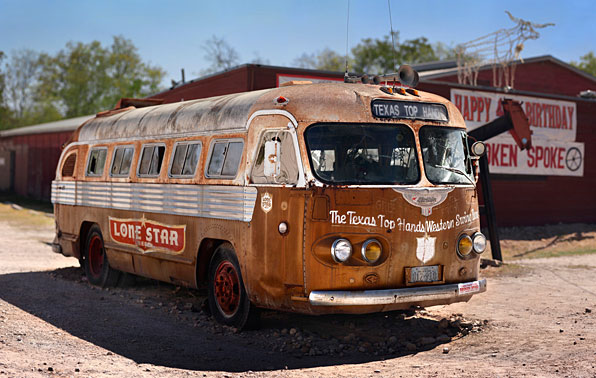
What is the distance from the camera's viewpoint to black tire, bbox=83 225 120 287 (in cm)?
1244

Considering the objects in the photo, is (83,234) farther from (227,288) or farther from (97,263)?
(227,288)

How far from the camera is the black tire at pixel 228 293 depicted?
8.82 meters

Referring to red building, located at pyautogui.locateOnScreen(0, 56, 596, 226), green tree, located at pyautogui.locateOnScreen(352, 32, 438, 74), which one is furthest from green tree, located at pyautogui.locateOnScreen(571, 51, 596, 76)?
red building, located at pyautogui.locateOnScreen(0, 56, 596, 226)

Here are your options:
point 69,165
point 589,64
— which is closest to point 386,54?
point 589,64

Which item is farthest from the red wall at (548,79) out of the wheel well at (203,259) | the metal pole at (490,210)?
the wheel well at (203,259)

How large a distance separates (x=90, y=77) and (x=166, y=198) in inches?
2822

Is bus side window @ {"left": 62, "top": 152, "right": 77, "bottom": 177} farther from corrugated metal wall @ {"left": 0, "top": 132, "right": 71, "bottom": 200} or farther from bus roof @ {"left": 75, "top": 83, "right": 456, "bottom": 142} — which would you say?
corrugated metal wall @ {"left": 0, "top": 132, "right": 71, "bottom": 200}

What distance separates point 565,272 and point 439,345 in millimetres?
7010

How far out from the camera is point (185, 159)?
1002 centimetres

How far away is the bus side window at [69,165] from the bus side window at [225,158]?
15.9ft

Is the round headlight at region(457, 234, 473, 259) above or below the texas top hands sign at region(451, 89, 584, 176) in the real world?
below

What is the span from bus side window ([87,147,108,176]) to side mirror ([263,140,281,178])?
16.1ft

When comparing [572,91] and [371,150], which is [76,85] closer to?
[572,91]

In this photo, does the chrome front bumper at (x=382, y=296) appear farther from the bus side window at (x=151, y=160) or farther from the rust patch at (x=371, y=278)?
the bus side window at (x=151, y=160)
